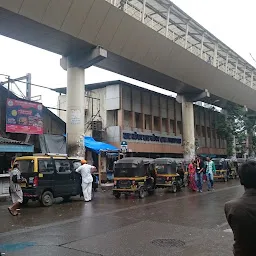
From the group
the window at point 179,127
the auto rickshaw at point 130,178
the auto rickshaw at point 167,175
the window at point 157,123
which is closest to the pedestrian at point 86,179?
the auto rickshaw at point 130,178

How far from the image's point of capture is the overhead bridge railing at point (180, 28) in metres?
23.5

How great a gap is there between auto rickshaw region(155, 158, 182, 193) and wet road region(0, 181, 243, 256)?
208 inches

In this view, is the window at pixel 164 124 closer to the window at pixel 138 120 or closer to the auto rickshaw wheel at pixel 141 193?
the window at pixel 138 120

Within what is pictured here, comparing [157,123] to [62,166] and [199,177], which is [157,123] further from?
[62,166]

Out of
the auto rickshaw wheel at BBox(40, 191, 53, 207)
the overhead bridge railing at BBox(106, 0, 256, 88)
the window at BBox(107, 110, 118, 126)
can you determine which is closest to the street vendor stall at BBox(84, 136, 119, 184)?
the window at BBox(107, 110, 118, 126)

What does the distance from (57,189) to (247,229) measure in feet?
38.8

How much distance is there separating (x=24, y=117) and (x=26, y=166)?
6942mm

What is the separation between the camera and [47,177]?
532 inches

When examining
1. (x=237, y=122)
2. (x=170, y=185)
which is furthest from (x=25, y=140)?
(x=237, y=122)

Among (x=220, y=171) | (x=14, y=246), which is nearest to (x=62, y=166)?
(x=14, y=246)

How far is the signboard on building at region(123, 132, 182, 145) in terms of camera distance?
27234 mm

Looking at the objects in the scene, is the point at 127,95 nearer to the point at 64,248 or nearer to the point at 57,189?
the point at 57,189

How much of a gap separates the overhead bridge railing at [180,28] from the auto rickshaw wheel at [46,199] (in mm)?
12167

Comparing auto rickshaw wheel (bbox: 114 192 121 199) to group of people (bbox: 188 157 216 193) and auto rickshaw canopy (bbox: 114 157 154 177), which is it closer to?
auto rickshaw canopy (bbox: 114 157 154 177)
